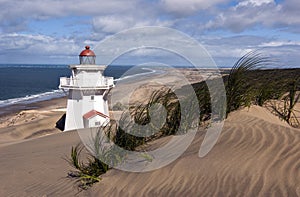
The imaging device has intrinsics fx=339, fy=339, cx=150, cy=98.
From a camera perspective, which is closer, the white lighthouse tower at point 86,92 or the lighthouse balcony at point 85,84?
the white lighthouse tower at point 86,92

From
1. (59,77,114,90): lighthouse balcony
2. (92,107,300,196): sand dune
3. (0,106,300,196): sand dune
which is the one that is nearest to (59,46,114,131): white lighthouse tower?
(59,77,114,90): lighthouse balcony

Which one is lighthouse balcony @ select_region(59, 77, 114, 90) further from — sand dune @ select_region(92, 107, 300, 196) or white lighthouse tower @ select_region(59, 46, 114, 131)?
sand dune @ select_region(92, 107, 300, 196)

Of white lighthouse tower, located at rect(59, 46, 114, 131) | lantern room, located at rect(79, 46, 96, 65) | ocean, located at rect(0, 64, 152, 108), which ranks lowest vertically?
ocean, located at rect(0, 64, 152, 108)

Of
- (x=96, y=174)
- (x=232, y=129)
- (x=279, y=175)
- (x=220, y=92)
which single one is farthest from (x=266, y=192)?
(x=220, y=92)

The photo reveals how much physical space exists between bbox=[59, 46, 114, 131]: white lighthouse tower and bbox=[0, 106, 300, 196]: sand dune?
38.1 ft

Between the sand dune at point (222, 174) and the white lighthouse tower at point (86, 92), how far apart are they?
1160 centimetres

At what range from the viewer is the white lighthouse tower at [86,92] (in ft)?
59.6

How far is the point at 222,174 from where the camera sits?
4.66m

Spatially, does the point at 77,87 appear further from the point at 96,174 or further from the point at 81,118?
the point at 96,174

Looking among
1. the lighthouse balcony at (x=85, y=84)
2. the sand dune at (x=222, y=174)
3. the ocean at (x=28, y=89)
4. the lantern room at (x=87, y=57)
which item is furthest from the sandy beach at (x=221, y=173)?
the lantern room at (x=87, y=57)

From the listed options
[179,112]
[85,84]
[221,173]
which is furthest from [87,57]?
[221,173]

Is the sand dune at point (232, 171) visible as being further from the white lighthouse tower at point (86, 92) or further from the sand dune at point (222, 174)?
the white lighthouse tower at point (86, 92)

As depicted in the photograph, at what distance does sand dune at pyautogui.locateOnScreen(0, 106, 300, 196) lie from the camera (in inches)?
169

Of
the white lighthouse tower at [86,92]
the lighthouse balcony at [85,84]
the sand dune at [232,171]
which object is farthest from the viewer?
the lighthouse balcony at [85,84]
